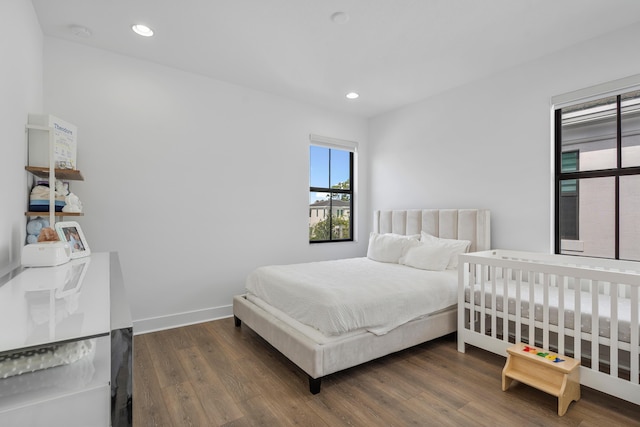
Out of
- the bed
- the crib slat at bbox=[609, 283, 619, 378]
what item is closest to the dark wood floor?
the bed

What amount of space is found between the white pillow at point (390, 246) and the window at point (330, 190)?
81 centimetres

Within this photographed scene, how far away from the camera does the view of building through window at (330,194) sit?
436 centimetres

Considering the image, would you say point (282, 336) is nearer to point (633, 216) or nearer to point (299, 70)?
point (299, 70)

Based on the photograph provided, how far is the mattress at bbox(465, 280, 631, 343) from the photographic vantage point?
1922mm

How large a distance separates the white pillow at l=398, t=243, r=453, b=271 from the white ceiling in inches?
71.4

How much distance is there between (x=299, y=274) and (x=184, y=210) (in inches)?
Result: 55.8

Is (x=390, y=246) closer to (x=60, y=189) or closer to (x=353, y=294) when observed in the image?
(x=353, y=294)

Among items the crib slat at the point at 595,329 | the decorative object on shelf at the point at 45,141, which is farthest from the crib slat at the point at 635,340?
the decorative object on shelf at the point at 45,141

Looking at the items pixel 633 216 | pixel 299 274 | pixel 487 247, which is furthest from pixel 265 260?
pixel 633 216

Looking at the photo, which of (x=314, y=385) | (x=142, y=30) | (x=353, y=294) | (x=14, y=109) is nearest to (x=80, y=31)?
(x=142, y=30)

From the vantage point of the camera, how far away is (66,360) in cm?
84

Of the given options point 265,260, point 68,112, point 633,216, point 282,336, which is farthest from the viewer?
point 265,260

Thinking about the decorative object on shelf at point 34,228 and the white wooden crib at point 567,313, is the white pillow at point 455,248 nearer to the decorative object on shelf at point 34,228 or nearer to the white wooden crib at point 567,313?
the white wooden crib at point 567,313

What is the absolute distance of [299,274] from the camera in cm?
282
